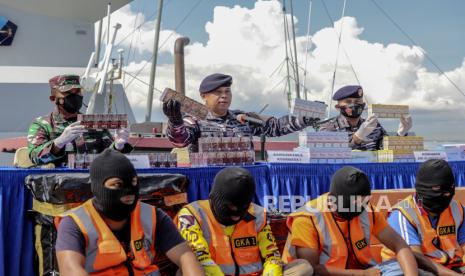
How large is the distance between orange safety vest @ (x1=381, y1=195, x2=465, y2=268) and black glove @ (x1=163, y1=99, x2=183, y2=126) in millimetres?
1819

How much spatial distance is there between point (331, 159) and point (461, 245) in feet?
4.54

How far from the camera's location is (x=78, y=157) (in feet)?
13.0

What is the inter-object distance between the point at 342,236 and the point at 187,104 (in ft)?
5.58

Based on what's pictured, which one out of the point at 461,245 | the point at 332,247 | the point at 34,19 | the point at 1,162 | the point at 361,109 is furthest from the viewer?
the point at 34,19

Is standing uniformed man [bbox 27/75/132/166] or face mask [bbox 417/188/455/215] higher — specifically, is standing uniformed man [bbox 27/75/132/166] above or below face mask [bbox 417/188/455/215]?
above

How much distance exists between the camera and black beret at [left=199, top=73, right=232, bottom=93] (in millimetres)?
4621

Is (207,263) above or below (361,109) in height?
below

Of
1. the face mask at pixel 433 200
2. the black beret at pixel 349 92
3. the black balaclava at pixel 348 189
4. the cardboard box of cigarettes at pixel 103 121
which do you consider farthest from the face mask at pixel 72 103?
the face mask at pixel 433 200

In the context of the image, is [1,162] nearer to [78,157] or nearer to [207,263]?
[78,157]

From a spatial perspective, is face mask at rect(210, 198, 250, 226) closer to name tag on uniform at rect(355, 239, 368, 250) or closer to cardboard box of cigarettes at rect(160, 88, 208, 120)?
name tag on uniform at rect(355, 239, 368, 250)

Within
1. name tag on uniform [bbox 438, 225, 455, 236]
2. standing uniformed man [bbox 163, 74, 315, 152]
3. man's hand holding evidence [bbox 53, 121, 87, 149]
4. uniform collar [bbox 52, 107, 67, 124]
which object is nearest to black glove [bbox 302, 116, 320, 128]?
standing uniformed man [bbox 163, 74, 315, 152]

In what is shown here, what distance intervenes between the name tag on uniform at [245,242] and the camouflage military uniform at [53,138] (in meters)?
1.48

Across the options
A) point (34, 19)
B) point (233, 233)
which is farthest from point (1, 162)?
point (233, 233)

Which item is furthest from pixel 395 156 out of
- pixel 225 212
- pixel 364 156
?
pixel 225 212
